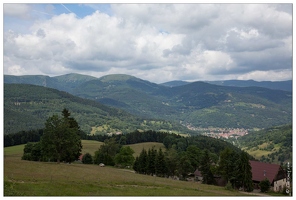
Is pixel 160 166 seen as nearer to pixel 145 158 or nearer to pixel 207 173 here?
pixel 145 158

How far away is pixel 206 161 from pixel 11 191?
175 feet

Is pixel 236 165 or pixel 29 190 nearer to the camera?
pixel 29 190

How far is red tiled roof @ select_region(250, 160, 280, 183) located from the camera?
66.0 meters

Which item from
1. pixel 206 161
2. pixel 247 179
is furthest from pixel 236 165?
pixel 206 161

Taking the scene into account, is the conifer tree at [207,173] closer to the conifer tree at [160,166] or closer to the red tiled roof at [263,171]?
the red tiled roof at [263,171]

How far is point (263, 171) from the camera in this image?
→ 2694 inches

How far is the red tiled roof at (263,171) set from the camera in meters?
66.0

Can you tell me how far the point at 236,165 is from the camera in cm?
6306

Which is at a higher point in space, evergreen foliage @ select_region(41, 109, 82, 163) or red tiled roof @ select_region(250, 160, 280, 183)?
evergreen foliage @ select_region(41, 109, 82, 163)

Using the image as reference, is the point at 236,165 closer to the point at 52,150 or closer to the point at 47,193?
the point at 52,150

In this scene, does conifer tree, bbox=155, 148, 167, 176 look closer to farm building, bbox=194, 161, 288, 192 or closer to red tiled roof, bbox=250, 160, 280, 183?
farm building, bbox=194, 161, 288, 192

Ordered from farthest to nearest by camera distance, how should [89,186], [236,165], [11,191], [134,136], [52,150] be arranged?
[134,136], [236,165], [52,150], [89,186], [11,191]

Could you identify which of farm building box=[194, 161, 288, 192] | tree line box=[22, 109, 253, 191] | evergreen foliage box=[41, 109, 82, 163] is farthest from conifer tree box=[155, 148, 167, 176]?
evergreen foliage box=[41, 109, 82, 163]

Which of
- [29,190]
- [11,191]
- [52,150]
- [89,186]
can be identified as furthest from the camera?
[52,150]
